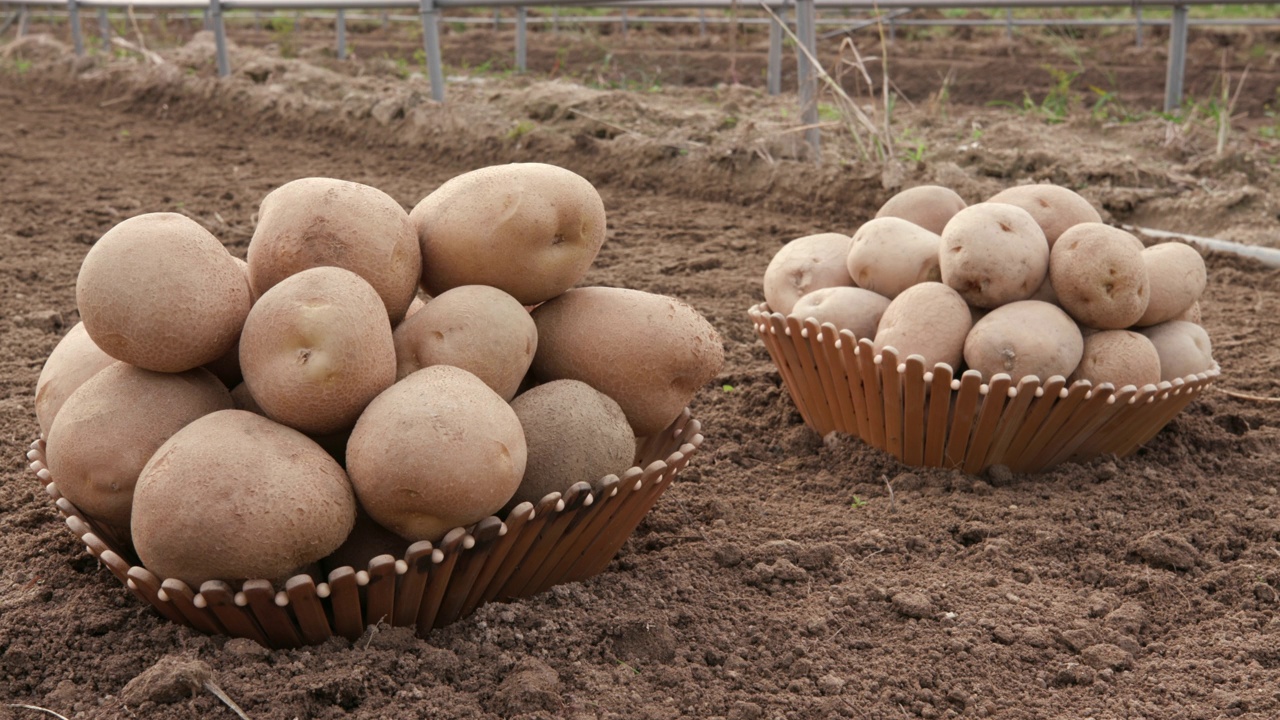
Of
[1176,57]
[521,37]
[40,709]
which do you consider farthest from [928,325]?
[521,37]

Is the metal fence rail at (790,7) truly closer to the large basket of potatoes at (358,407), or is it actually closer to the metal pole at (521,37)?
the metal pole at (521,37)

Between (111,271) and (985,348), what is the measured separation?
1901 mm

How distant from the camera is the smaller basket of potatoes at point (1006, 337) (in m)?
2.75

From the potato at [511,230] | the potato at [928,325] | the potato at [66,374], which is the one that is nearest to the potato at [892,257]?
the potato at [928,325]

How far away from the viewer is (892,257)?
2.99m

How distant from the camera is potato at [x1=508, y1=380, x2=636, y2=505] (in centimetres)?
214

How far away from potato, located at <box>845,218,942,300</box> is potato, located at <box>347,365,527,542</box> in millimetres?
1371

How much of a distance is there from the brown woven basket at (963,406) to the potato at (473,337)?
100 centimetres

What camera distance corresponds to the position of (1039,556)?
2559 mm

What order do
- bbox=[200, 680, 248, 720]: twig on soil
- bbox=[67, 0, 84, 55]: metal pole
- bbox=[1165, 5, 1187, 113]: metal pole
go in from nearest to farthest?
1. bbox=[200, 680, 248, 720]: twig on soil
2. bbox=[1165, 5, 1187, 113]: metal pole
3. bbox=[67, 0, 84, 55]: metal pole

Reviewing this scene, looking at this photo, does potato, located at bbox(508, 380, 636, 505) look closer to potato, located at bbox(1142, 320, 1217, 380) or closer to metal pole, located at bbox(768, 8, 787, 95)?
potato, located at bbox(1142, 320, 1217, 380)

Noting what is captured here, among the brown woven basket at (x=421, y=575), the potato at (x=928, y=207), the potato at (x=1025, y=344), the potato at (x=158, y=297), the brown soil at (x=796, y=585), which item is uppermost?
the potato at (x=158, y=297)

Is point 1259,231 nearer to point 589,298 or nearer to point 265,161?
point 589,298

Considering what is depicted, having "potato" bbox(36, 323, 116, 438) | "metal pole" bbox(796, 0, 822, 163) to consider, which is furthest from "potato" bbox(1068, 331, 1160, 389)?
"metal pole" bbox(796, 0, 822, 163)
